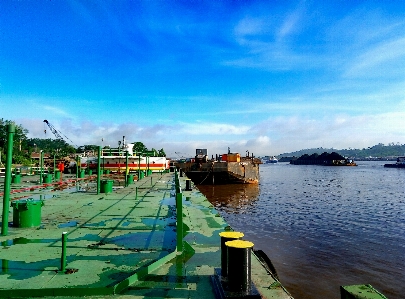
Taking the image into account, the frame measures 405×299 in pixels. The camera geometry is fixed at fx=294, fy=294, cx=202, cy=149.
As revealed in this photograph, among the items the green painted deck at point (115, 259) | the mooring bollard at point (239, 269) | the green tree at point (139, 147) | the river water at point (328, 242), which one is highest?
the green tree at point (139, 147)

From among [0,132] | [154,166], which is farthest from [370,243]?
[0,132]

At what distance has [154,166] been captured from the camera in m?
47.8

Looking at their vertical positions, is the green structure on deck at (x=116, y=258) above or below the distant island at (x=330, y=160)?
below

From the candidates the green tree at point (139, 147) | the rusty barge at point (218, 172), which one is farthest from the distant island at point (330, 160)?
the rusty barge at point (218, 172)

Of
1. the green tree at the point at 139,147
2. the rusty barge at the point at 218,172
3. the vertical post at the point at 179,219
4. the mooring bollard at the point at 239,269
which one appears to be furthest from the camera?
the green tree at the point at 139,147

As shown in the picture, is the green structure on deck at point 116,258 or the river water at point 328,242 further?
the river water at point 328,242

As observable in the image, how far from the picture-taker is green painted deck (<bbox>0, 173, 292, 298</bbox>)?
4617 millimetres

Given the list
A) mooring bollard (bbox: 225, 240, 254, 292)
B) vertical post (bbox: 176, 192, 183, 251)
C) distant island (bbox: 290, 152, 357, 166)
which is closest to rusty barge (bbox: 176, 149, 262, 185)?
vertical post (bbox: 176, 192, 183, 251)

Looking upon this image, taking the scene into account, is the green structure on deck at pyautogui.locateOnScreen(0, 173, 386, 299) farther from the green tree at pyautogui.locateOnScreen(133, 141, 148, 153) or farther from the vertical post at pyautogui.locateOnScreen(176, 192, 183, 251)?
the green tree at pyautogui.locateOnScreen(133, 141, 148, 153)

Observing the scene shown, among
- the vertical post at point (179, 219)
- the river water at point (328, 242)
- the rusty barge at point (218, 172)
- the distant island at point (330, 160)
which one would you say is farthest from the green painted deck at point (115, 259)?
the distant island at point (330, 160)

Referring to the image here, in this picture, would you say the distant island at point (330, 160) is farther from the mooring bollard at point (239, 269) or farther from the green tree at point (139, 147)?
the mooring bollard at point (239, 269)

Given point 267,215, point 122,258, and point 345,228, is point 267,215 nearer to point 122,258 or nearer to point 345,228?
point 345,228

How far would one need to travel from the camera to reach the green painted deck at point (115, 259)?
462cm

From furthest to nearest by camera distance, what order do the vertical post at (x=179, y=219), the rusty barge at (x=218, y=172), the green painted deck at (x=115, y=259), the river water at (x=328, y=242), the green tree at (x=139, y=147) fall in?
the green tree at (x=139, y=147) < the rusty barge at (x=218, y=172) < the river water at (x=328, y=242) < the vertical post at (x=179, y=219) < the green painted deck at (x=115, y=259)
